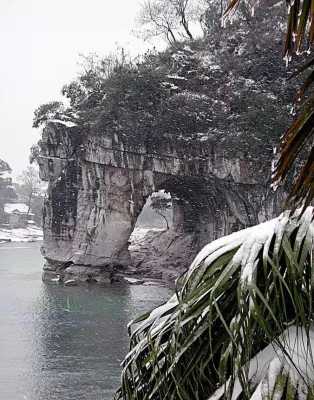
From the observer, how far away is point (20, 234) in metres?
40.5

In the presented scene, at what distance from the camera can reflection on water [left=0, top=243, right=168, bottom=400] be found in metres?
8.51

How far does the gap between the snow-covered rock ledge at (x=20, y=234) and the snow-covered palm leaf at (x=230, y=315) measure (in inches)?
1430

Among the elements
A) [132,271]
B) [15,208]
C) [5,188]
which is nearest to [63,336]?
[132,271]

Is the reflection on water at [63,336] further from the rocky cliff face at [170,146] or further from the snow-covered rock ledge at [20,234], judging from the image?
the snow-covered rock ledge at [20,234]

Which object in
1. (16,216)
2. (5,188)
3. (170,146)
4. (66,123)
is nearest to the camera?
(170,146)

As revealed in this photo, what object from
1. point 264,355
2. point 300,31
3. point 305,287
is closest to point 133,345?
point 264,355

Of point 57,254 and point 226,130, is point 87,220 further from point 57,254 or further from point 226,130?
point 226,130

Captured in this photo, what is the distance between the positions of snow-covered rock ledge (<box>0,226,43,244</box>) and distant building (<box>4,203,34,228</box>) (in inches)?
23.2

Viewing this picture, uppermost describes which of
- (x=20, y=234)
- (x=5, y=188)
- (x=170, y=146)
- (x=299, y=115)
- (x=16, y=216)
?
(x=170, y=146)

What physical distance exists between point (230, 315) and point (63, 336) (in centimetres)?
1029

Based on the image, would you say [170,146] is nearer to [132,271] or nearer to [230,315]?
[132,271]

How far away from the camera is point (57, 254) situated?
70.6 feet

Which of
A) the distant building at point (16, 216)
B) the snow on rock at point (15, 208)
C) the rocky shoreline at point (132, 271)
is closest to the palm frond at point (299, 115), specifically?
the rocky shoreline at point (132, 271)

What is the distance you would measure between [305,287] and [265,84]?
15.6 metres
